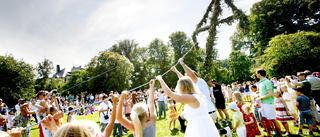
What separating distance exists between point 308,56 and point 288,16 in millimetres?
8690

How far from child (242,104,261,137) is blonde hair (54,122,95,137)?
14.2 ft

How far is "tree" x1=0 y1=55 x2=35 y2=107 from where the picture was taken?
20359 millimetres

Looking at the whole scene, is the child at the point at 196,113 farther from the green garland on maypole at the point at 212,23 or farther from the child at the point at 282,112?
the green garland on maypole at the point at 212,23

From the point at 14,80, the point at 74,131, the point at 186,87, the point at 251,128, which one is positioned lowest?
the point at 251,128

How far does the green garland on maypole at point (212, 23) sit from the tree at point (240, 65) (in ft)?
112

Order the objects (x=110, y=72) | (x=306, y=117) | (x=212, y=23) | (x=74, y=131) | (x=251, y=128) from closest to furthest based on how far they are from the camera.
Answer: (x=74, y=131), (x=251, y=128), (x=306, y=117), (x=212, y=23), (x=110, y=72)

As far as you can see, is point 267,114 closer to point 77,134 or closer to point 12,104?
point 77,134

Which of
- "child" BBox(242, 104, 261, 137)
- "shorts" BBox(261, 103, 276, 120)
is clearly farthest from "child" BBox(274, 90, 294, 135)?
"child" BBox(242, 104, 261, 137)

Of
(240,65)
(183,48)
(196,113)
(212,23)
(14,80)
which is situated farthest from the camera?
(240,65)

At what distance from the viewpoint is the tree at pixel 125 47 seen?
1583 inches

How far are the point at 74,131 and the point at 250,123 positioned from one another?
452cm

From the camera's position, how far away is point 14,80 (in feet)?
69.9

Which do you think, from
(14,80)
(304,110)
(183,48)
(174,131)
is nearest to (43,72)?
(14,80)

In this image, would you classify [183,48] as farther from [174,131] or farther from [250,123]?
[250,123]
